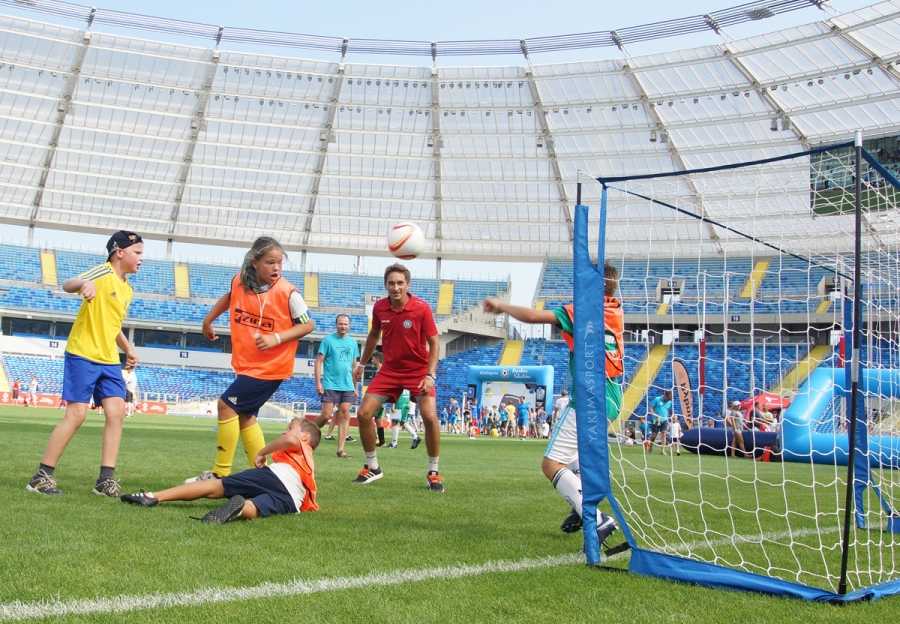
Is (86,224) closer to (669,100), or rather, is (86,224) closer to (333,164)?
(333,164)

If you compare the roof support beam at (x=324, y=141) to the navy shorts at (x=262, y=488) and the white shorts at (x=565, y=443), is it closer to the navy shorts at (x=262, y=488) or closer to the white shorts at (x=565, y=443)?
the navy shorts at (x=262, y=488)

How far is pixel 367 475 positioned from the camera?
297 inches

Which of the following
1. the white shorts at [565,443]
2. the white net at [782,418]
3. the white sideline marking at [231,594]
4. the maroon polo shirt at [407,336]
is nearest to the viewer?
the white sideline marking at [231,594]

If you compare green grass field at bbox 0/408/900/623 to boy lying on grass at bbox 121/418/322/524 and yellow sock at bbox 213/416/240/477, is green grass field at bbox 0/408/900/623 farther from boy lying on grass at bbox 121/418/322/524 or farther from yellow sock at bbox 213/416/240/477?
yellow sock at bbox 213/416/240/477

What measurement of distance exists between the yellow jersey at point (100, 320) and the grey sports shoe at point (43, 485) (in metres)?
0.87

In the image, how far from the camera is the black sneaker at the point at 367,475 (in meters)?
7.49

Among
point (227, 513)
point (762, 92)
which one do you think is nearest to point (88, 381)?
point (227, 513)

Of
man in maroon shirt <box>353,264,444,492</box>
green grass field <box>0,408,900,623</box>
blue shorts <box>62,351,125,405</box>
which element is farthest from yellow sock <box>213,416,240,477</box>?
man in maroon shirt <box>353,264,444,492</box>

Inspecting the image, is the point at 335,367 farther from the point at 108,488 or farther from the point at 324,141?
the point at 324,141

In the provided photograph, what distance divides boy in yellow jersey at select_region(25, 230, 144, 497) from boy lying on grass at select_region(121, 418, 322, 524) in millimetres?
798

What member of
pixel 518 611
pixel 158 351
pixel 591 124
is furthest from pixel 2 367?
pixel 518 611

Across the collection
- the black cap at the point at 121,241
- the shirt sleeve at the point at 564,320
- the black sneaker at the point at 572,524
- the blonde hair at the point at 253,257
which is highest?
the black cap at the point at 121,241

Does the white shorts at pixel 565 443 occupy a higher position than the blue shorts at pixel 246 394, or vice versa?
the blue shorts at pixel 246 394

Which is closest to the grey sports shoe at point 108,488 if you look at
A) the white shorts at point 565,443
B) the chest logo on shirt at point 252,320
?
the chest logo on shirt at point 252,320
